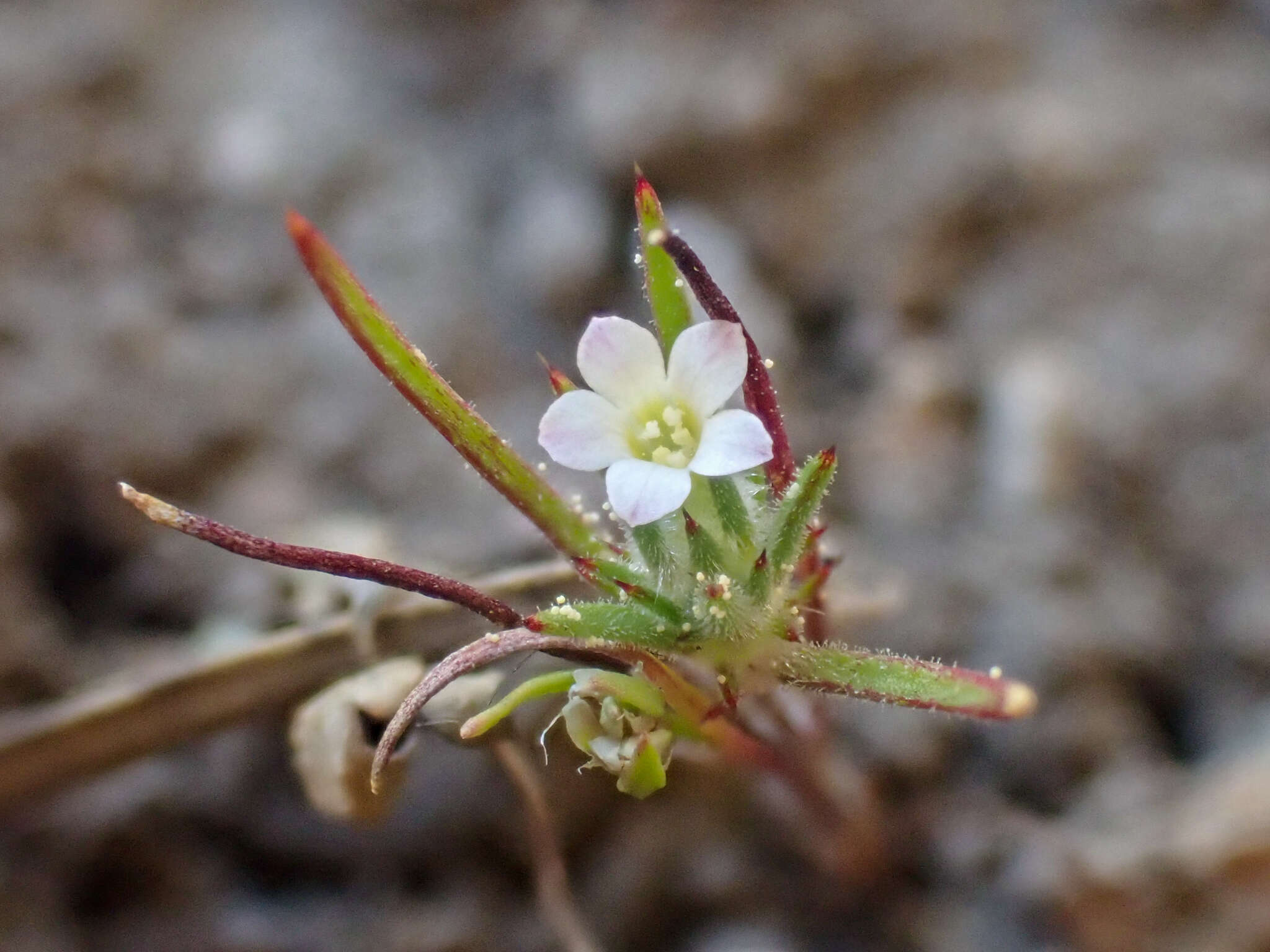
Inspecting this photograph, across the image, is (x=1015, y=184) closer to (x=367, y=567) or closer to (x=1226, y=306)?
(x=1226, y=306)

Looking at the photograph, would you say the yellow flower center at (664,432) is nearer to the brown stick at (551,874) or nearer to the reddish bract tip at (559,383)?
the reddish bract tip at (559,383)

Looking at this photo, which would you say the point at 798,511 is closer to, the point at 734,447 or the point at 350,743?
the point at 734,447

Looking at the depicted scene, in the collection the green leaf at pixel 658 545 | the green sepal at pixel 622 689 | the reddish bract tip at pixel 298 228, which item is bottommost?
the green sepal at pixel 622 689

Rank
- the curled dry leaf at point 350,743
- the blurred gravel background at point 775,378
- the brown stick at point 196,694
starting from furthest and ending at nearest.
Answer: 1. the blurred gravel background at point 775,378
2. the brown stick at point 196,694
3. the curled dry leaf at point 350,743

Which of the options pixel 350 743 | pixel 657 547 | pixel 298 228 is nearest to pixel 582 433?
pixel 657 547

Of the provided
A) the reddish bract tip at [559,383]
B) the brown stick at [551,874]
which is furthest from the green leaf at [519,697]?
the brown stick at [551,874]

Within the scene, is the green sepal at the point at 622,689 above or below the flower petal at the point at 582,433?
below
